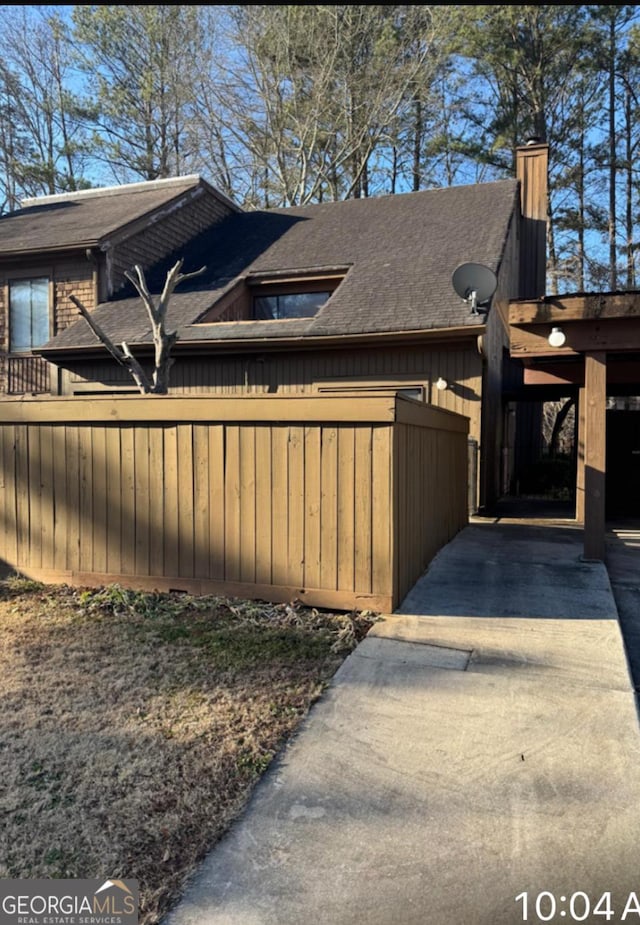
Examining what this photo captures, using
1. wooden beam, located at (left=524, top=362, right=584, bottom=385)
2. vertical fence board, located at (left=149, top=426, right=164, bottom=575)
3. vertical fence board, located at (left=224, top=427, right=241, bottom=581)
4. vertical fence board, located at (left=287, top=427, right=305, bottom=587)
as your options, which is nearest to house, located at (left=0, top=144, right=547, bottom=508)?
wooden beam, located at (left=524, top=362, right=584, bottom=385)

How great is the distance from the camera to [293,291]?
11.0 m

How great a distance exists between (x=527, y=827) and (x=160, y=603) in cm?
296

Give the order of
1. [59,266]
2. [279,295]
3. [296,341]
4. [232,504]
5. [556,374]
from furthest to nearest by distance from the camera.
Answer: [59,266]
[279,295]
[296,341]
[556,374]
[232,504]

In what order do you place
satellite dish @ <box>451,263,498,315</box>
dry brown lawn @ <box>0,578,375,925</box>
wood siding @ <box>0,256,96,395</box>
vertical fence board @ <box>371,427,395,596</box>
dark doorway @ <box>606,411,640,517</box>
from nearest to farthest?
dry brown lawn @ <box>0,578,375,925</box>
vertical fence board @ <box>371,427,395,596</box>
satellite dish @ <box>451,263,498,315</box>
dark doorway @ <box>606,411,640,517</box>
wood siding @ <box>0,256,96,395</box>

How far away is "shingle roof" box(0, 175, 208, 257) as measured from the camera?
11477 mm

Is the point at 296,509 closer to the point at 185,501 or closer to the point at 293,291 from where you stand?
the point at 185,501

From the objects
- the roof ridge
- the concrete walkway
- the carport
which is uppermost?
the roof ridge

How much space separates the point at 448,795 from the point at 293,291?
9910mm

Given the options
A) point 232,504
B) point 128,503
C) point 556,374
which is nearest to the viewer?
point 232,504

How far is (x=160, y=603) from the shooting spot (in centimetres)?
426

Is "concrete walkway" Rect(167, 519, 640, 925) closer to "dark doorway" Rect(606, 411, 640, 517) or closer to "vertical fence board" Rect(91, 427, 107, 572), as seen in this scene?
"vertical fence board" Rect(91, 427, 107, 572)
